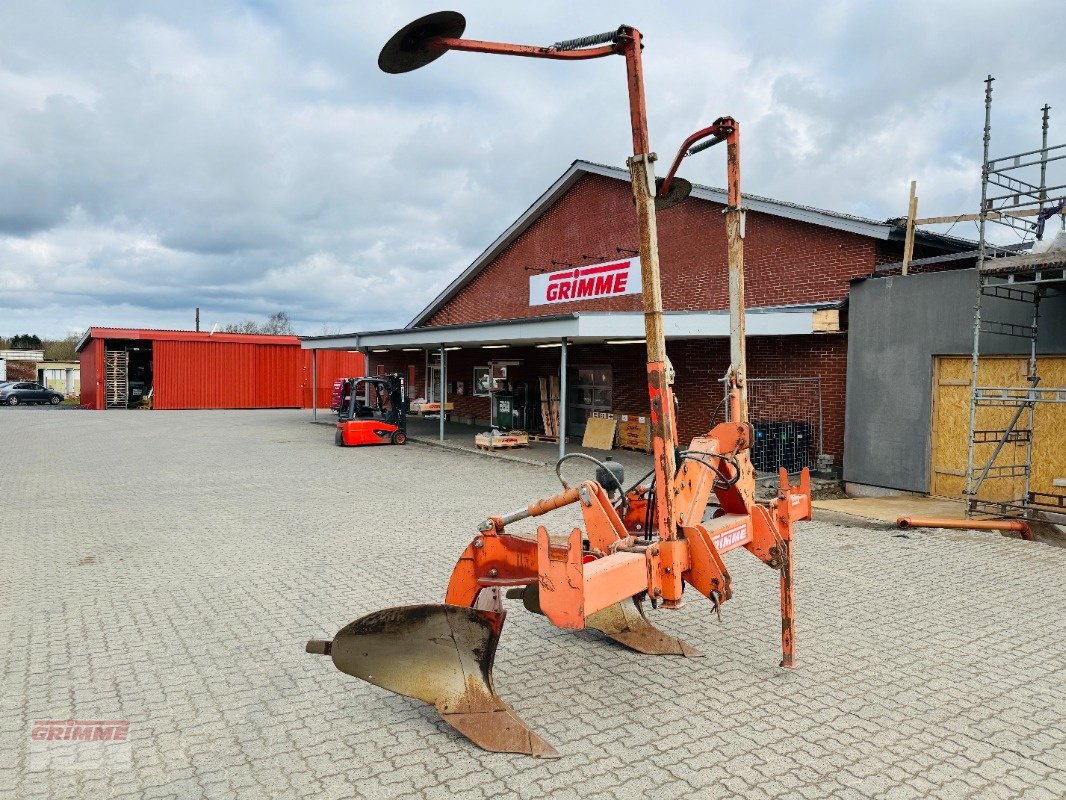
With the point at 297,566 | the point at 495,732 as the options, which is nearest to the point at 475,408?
the point at 297,566

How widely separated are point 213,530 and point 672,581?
275 inches

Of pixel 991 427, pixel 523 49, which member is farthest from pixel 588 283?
pixel 523 49

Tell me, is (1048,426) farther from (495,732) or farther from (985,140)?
(495,732)

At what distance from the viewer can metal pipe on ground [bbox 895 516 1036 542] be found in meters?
8.73

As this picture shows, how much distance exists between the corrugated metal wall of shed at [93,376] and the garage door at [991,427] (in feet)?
111

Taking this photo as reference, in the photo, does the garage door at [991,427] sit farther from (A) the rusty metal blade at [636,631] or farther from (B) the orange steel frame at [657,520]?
(A) the rusty metal blade at [636,631]

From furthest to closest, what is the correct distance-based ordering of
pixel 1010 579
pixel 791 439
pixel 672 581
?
1. pixel 791 439
2. pixel 1010 579
3. pixel 672 581

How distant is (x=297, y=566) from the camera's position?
23.9ft

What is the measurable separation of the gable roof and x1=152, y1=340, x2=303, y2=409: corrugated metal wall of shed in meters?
14.3

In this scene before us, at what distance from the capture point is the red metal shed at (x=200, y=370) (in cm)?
3300

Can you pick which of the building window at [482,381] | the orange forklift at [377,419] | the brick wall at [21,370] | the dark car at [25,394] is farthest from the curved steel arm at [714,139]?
the brick wall at [21,370]

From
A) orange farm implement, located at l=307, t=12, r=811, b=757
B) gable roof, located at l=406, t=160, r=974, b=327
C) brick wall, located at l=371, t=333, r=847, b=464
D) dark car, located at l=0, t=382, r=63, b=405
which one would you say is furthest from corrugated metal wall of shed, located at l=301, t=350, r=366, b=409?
orange farm implement, located at l=307, t=12, r=811, b=757

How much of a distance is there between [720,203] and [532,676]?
12634 mm

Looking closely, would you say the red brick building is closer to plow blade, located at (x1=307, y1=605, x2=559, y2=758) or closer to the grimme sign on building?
the grimme sign on building
